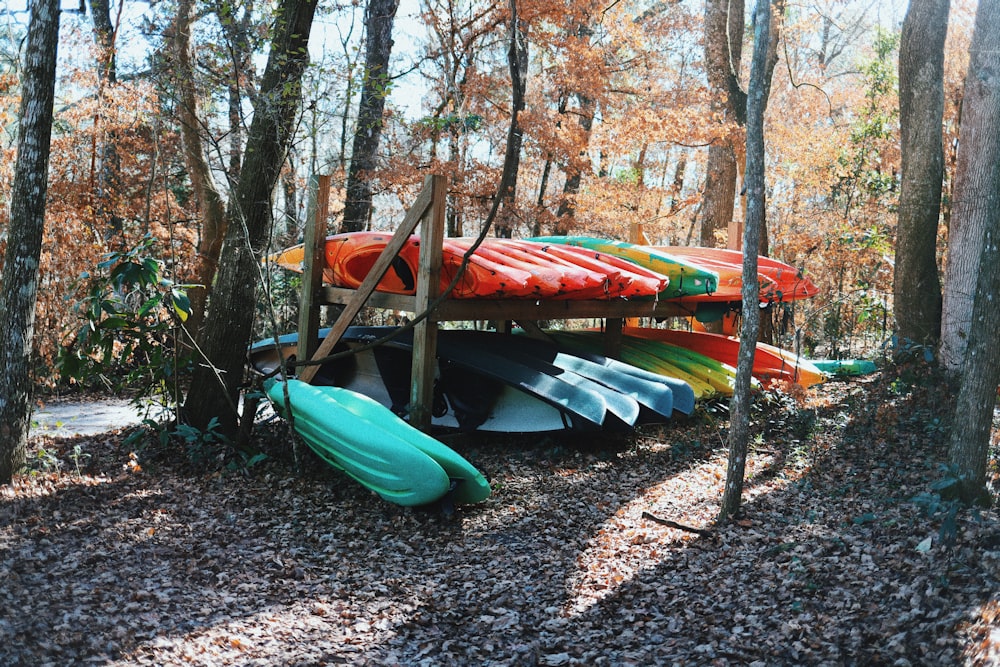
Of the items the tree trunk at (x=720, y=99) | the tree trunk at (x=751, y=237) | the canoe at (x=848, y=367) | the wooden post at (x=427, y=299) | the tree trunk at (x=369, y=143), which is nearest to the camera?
the tree trunk at (x=751, y=237)

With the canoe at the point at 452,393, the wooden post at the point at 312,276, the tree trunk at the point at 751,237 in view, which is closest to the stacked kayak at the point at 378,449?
the canoe at the point at 452,393

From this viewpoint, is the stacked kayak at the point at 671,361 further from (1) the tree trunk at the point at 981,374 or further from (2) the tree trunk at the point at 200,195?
(2) the tree trunk at the point at 200,195

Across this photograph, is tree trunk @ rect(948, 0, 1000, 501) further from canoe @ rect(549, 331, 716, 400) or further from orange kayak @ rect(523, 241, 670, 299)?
canoe @ rect(549, 331, 716, 400)

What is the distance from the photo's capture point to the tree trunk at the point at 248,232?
6016mm

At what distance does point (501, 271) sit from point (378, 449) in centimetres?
174

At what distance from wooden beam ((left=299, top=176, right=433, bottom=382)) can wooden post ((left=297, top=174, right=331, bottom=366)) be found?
6.0 inches

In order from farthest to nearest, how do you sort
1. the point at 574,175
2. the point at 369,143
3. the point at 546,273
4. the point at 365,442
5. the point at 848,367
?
1. the point at 574,175
2. the point at 369,143
3. the point at 848,367
4. the point at 546,273
5. the point at 365,442

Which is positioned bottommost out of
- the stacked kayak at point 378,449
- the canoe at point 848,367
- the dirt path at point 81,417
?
the dirt path at point 81,417

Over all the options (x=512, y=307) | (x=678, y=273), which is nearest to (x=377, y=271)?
(x=512, y=307)

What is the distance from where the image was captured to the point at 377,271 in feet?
20.0

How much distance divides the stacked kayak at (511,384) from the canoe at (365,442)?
39cm

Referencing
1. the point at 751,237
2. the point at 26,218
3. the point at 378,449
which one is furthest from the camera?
the point at 378,449

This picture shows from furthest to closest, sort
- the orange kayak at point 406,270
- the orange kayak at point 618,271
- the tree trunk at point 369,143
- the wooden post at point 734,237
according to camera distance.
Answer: the tree trunk at point 369,143, the wooden post at point 734,237, the orange kayak at point 618,271, the orange kayak at point 406,270

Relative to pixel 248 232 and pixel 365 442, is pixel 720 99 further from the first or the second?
pixel 365 442
